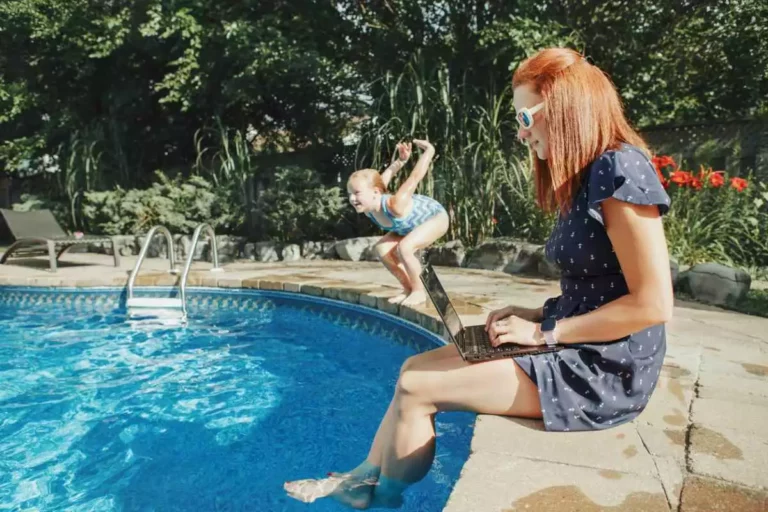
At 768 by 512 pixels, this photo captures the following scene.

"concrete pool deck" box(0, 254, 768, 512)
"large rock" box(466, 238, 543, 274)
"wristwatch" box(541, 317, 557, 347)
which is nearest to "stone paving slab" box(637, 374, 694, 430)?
"concrete pool deck" box(0, 254, 768, 512)


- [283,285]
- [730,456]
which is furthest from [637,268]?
[283,285]

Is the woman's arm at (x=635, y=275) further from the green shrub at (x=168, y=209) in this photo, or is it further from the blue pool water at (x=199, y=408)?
the green shrub at (x=168, y=209)

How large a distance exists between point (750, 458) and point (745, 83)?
8704mm

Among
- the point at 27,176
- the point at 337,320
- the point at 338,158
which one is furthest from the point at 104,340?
the point at 27,176

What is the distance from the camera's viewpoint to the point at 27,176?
1297 centimetres

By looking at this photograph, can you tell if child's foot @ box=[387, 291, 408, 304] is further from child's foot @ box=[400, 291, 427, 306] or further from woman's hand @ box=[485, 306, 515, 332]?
woman's hand @ box=[485, 306, 515, 332]

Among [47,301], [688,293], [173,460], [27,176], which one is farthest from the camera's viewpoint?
[27,176]

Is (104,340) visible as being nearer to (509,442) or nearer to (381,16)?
(509,442)

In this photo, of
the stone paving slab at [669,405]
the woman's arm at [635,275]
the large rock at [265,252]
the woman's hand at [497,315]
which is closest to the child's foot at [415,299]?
the stone paving slab at [669,405]

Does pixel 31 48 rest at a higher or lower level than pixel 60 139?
higher

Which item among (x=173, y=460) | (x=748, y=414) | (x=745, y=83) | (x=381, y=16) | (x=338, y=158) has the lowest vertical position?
(x=173, y=460)

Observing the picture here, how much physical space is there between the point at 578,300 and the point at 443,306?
1.25 feet

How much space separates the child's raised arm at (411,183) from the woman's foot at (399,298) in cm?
71

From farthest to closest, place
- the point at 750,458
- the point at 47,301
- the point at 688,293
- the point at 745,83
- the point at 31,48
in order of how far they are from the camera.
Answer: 1. the point at 31,48
2. the point at 745,83
3. the point at 47,301
4. the point at 688,293
5. the point at 750,458
